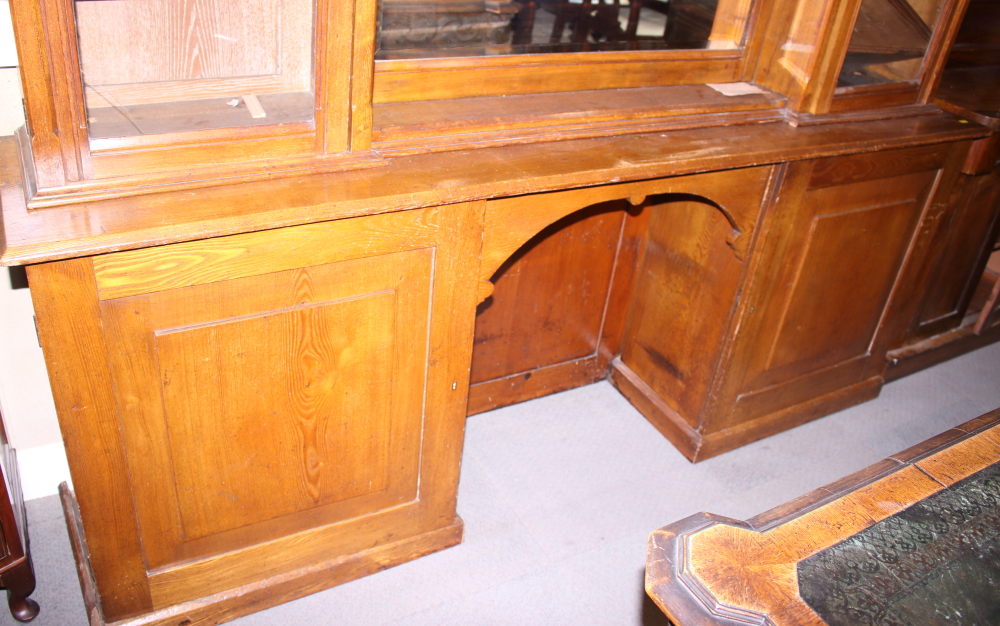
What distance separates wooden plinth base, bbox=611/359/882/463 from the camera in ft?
9.07

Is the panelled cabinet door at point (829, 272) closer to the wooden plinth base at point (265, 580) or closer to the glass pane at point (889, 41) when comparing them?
the glass pane at point (889, 41)

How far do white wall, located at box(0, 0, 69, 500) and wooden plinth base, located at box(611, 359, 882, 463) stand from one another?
1983 millimetres

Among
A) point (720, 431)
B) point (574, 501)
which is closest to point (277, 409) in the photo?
point (574, 501)

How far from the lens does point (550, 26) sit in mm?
2197

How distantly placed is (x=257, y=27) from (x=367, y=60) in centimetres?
26

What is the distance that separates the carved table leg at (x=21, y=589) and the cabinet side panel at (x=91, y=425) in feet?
0.85

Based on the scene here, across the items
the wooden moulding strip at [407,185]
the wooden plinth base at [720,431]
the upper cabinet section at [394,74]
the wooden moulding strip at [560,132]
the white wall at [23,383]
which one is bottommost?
the wooden plinth base at [720,431]

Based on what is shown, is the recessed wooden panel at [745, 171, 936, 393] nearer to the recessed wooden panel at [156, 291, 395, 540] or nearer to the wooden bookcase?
the wooden bookcase

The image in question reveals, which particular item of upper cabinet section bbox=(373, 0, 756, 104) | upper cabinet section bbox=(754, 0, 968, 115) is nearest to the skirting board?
upper cabinet section bbox=(373, 0, 756, 104)

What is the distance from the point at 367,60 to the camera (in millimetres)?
1655

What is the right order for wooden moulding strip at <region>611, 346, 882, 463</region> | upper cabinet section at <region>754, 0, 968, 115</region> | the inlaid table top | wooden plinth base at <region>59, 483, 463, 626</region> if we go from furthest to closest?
1. wooden moulding strip at <region>611, 346, 882, 463</region>
2. upper cabinet section at <region>754, 0, 968, 115</region>
3. wooden plinth base at <region>59, 483, 463, 626</region>
4. the inlaid table top

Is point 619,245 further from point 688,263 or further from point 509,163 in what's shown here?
point 509,163

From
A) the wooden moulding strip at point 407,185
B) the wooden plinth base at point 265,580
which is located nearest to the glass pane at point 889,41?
the wooden moulding strip at point 407,185

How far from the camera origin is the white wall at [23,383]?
6.05 ft
